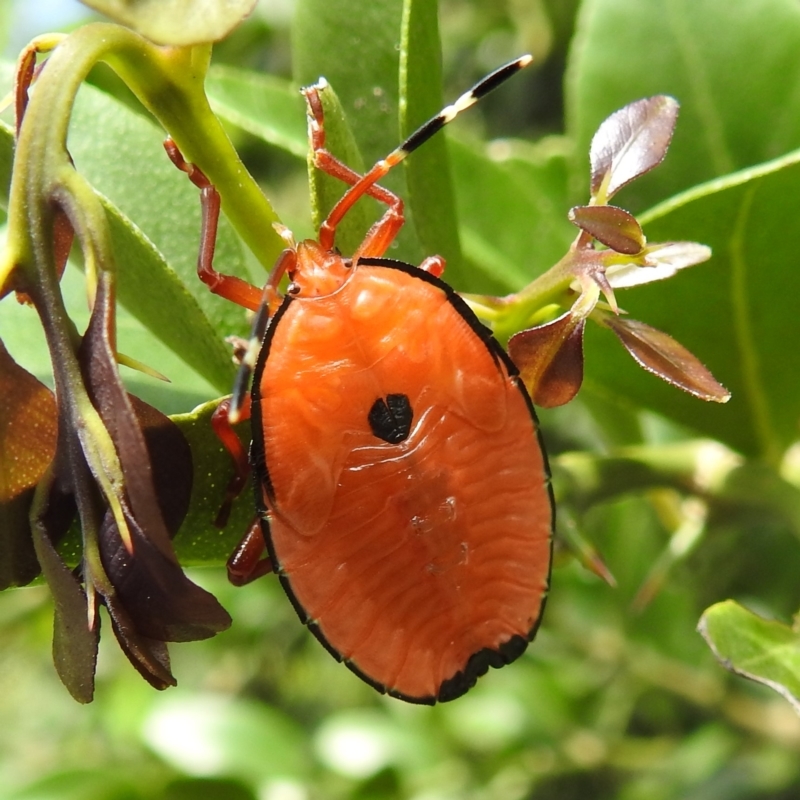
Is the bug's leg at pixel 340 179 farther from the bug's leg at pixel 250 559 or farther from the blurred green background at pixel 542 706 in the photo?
the blurred green background at pixel 542 706

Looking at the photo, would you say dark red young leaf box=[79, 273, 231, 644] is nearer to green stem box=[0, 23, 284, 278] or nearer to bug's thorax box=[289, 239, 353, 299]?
green stem box=[0, 23, 284, 278]

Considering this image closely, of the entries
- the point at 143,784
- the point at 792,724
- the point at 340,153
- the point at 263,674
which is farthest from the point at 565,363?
the point at 263,674

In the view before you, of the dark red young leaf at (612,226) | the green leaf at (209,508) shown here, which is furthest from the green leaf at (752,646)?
the green leaf at (209,508)

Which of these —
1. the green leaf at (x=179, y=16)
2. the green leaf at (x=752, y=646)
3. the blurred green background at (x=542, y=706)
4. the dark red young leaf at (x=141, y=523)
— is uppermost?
the green leaf at (x=179, y=16)

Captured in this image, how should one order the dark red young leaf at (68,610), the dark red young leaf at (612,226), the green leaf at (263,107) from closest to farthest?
1. the dark red young leaf at (68,610)
2. the dark red young leaf at (612,226)
3. the green leaf at (263,107)

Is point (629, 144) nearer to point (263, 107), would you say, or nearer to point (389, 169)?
point (389, 169)

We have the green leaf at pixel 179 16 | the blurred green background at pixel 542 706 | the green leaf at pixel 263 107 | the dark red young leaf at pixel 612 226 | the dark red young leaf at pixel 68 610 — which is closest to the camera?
the green leaf at pixel 179 16

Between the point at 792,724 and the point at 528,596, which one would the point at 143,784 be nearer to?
the point at 528,596
